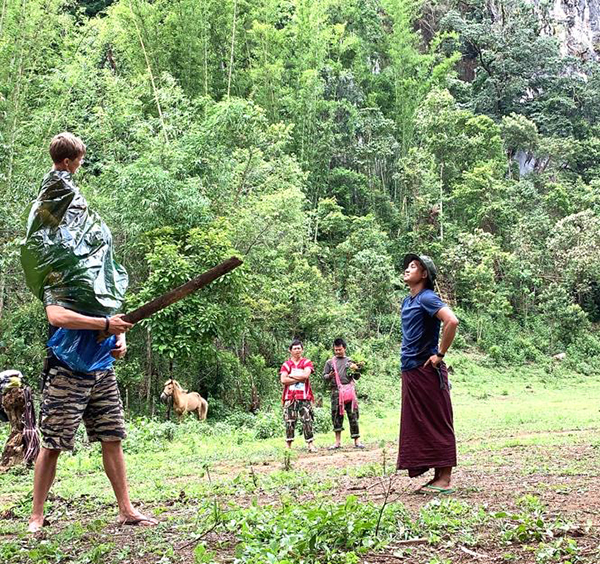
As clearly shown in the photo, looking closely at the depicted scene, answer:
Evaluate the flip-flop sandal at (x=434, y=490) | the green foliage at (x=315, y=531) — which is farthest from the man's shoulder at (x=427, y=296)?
the green foliage at (x=315, y=531)

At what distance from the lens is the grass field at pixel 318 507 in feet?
9.52

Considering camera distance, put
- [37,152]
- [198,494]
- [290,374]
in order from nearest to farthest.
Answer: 1. [198,494]
2. [290,374]
3. [37,152]

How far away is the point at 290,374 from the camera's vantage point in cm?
838

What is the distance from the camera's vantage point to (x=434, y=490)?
4.39 meters

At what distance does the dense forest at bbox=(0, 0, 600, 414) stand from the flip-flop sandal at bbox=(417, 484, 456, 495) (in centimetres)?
767

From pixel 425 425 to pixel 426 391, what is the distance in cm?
23

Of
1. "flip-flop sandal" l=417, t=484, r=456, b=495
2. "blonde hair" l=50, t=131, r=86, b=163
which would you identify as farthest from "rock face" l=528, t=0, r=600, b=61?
"blonde hair" l=50, t=131, r=86, b=163

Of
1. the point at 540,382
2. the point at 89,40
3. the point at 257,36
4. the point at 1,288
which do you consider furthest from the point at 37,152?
the point at 540,382

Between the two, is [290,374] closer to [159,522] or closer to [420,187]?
[159,522]

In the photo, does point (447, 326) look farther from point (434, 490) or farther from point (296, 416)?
point (296, 416)

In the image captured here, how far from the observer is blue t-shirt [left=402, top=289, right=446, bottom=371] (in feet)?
15.1

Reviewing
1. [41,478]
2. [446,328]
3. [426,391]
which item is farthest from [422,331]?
[41,478]

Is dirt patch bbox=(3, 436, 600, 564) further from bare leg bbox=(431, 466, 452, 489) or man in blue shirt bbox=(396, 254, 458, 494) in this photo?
man in blue shirt bbox=(396, 254, 458, 494)

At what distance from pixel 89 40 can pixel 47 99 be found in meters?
3.12
